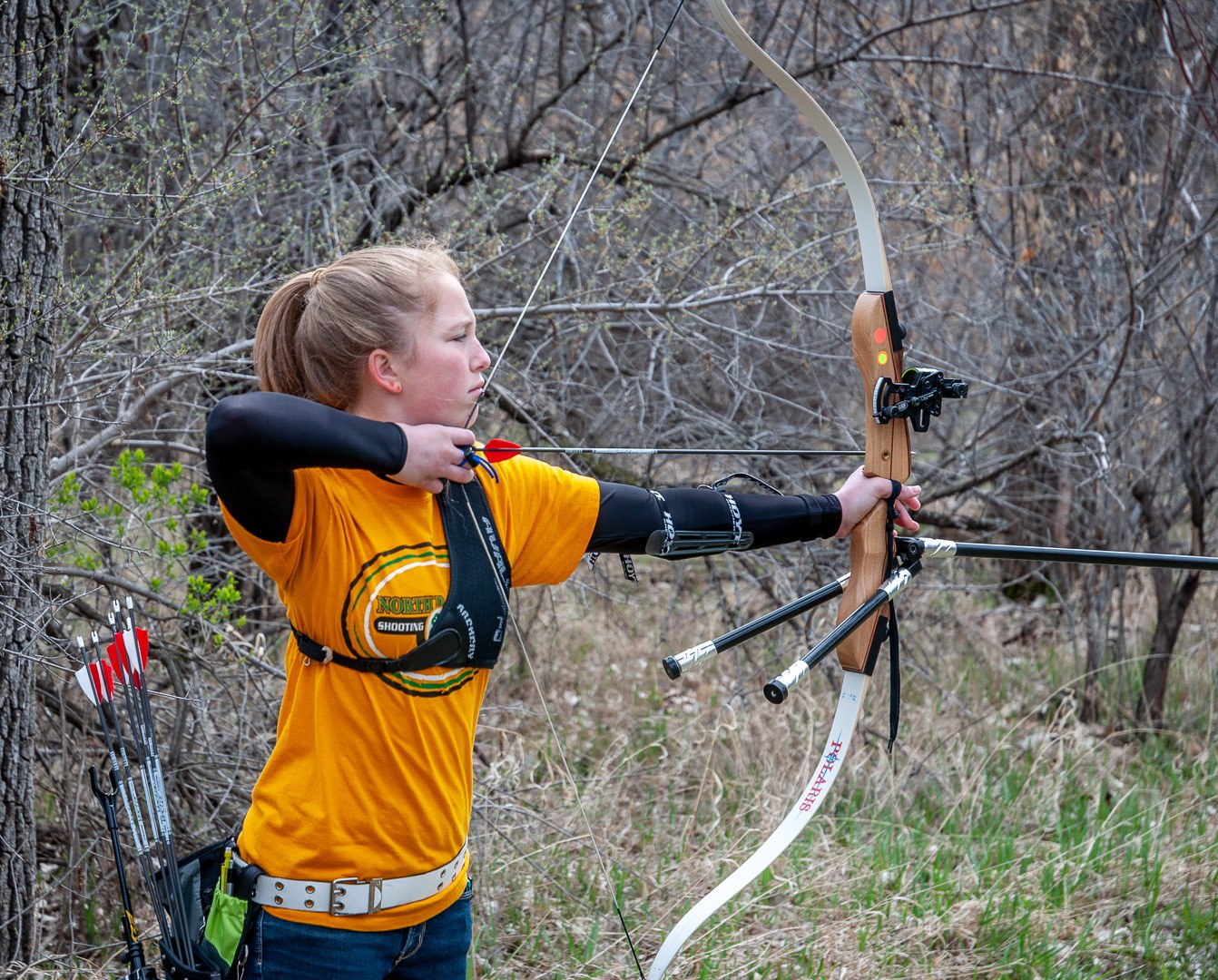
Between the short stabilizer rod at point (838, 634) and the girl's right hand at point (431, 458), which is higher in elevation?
the girl's right hand at point (431, 458)

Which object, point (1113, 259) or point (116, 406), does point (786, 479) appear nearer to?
point (1113, 259)

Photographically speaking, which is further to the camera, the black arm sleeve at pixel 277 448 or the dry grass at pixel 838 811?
the dry grass at pixel 838 811

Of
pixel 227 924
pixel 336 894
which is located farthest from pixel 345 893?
pixel 227 924

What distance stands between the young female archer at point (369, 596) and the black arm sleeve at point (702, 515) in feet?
0.57

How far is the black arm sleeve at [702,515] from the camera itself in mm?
1845

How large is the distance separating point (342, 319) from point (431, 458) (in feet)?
0.86

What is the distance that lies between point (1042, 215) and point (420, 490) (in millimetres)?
4664

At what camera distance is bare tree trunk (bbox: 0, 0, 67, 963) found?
2.38 m

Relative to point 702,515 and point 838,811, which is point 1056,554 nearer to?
point 702,515

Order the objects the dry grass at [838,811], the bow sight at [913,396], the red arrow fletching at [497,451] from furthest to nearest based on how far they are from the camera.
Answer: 1. the dry grass at [838,811]
2. the bow sight at [913,396]
3. the red arrow fletching at [497,451]

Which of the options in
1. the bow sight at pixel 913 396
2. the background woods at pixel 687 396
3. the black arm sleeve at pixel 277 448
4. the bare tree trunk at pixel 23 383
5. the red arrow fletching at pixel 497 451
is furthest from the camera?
the background woods at pixel 687 396

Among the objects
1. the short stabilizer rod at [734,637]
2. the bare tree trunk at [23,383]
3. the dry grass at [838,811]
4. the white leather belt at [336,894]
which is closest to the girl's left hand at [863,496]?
the short stabilizer rod at [734,637]

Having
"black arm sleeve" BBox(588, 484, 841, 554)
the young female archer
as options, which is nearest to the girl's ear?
the young female archer

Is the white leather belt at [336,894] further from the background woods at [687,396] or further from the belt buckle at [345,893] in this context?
the background woods at [687,396]
